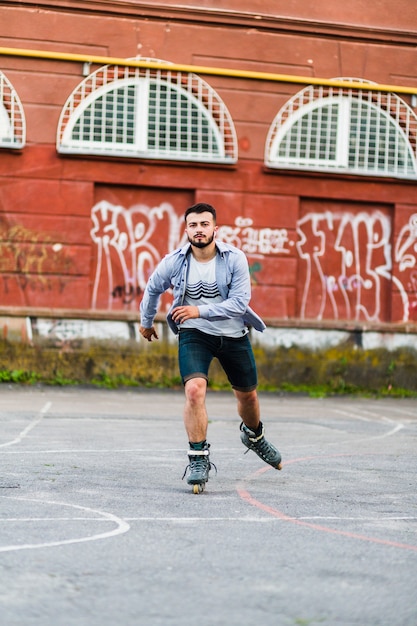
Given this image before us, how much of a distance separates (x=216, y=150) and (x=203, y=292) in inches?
413

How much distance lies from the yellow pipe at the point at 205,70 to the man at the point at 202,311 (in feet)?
33.2

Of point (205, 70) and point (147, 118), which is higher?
point (205, 70)

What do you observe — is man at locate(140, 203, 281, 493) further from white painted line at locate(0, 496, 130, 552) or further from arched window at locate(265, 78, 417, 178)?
arched window at locate(265, 78, 417, 178)

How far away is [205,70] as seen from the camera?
18.2m

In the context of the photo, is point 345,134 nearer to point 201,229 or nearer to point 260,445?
point 260,445

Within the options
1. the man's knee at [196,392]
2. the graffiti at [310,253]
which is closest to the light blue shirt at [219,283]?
the man's knee at [196,392]

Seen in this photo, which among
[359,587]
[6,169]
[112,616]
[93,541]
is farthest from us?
[6,169]

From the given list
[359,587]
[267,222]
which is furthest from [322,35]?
[359,587]

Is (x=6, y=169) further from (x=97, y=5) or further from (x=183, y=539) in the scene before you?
(x=183, y=539)

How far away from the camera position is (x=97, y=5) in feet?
58.8

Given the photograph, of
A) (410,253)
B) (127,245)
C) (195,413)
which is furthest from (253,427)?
(410,253)

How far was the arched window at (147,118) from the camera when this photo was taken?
1803 centimetres

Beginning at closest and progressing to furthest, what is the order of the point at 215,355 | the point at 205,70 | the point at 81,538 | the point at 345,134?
the point at 81,538, the point at 215,355, the point at 205,70, the point at 345,134

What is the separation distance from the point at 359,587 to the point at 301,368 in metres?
13.5
